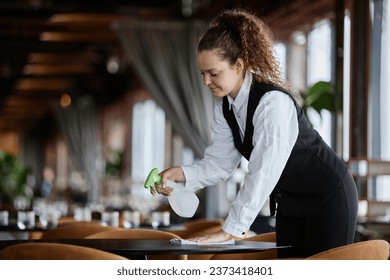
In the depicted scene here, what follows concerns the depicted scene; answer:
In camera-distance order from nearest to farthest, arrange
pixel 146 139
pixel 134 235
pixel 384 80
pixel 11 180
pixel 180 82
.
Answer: pixel 134 235 → pixel 384 80 → pixel 180 82 → pixel 146 139 → pixel 11 180

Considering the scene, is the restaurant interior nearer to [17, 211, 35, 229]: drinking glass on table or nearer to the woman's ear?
[17, 211, 35, 229]: drinking glass on table

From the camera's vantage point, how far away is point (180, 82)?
8.47 meters

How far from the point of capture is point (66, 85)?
18.4 meters

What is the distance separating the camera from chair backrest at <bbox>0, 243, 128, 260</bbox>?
2.45 m

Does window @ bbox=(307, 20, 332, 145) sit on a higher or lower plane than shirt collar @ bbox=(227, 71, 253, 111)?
higher

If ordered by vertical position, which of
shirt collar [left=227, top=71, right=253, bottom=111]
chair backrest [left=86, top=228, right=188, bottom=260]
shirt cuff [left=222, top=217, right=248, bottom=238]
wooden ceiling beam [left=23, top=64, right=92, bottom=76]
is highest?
wooden ceiling beam [left=23, top=64, right=92, bottom=76]

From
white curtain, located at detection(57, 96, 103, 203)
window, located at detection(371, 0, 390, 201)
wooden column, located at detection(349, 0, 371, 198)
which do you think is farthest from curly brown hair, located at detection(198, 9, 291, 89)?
white curtain, located at detection(57, 96, 103, 203)

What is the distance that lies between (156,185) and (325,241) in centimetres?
59

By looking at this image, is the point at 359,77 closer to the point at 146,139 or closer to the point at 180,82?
the point at 180,82

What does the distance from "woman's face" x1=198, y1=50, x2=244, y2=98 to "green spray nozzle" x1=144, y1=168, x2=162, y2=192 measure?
0.35 metres

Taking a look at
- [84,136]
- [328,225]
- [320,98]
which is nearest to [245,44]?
[328,225]

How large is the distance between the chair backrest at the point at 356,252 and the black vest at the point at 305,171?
177mm

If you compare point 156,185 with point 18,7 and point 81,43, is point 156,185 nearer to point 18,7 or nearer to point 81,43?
point 18,7

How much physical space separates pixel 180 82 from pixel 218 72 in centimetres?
576
